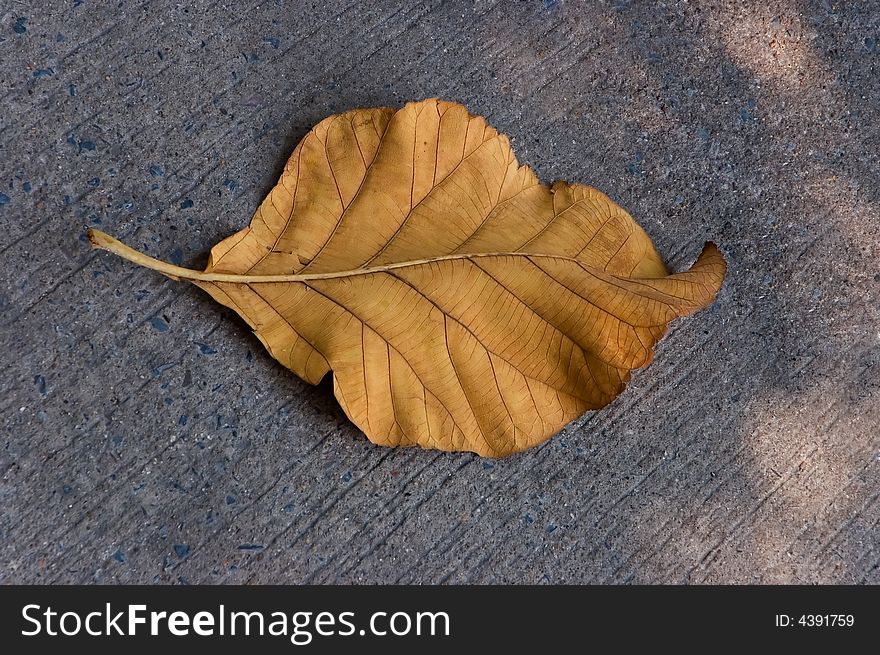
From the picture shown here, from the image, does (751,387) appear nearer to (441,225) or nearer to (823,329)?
(823,329)

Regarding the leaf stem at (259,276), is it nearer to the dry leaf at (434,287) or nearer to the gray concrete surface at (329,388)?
the dry leaf at (434,287)

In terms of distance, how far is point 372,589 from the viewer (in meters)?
1.45

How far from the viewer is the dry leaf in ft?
4.20

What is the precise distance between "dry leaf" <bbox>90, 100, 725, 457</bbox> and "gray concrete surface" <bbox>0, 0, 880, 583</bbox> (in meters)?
0.14

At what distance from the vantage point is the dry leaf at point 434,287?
4.20ft

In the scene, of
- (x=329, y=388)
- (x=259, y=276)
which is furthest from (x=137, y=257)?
(x=329, y=388)

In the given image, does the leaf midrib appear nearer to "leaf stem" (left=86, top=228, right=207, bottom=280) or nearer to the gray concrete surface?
"leaf stem" (left=86, top=228, right=207, bottom=280)

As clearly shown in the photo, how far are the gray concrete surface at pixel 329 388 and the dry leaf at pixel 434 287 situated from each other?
0.14 metres

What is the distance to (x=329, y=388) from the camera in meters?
1.42

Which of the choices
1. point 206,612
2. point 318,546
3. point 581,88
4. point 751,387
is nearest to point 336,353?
point 318,546

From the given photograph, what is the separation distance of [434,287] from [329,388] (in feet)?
0.98

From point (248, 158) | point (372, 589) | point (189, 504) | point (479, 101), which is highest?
point (248, 158)

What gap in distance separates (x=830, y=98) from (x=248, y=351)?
1312mm

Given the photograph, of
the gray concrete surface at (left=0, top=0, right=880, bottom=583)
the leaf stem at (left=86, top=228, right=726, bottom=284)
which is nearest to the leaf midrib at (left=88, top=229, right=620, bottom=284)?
the leaf stem at (left=86, top=228, right=726, bottom=284)
